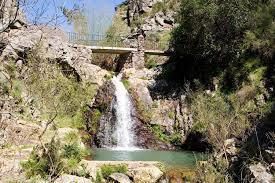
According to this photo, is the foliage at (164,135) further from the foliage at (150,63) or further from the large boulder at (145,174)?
the large boulder at (145,174)

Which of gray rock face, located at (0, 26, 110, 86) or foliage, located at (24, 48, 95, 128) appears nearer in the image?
foliage, located at (24, 48, 95, 128)

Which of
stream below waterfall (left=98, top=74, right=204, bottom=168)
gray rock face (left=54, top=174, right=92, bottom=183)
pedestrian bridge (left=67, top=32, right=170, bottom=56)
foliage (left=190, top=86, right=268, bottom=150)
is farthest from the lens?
pedestrian bridge (left=67, top=32, right=170, bottom=56)

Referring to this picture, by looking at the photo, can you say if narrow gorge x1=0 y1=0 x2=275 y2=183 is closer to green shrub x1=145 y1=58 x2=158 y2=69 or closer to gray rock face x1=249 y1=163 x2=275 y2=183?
green shrub x1=145 y1=58 x2=158 y2=69

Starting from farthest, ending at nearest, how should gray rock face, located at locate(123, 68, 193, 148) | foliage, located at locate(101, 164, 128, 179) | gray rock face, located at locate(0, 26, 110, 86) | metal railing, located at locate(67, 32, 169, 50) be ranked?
metal railing, located at locate(67, 32, 169, 50), gray rock face, located at locate(0, 26, 110, 86), gray rock face, located at locate(123, 68, 193, 148), foliage, located at locate(101, 164, 128, 179)

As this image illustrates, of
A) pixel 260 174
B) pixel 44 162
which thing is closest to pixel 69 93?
pixel 44 162

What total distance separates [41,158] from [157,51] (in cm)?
1657

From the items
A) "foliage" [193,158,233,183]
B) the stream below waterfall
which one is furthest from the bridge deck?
"foliage" [193,158,233,183]

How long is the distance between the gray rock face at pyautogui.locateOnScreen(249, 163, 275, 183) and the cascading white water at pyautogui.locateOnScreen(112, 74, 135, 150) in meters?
11.3

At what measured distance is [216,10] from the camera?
21562mm

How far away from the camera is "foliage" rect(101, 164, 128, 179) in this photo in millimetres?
11539

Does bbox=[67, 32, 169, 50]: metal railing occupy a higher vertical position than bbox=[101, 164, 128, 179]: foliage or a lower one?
higher

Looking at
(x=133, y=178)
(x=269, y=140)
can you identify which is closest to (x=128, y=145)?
(x=133, y=178)

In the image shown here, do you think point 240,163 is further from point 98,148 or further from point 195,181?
point 98,148

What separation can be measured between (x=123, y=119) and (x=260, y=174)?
42.3ft
